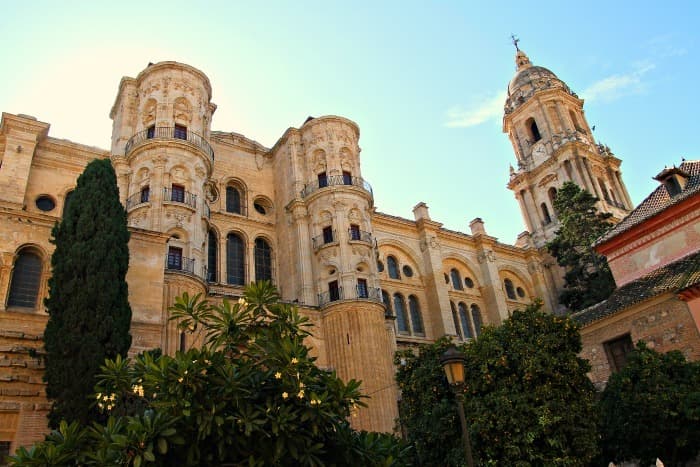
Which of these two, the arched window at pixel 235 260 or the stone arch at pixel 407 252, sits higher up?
the stone arch at pixel 407 252

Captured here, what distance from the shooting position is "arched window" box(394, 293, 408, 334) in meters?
32.2

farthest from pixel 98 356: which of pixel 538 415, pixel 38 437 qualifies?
pixel 538 415

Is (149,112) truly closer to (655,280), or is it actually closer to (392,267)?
(392,267)

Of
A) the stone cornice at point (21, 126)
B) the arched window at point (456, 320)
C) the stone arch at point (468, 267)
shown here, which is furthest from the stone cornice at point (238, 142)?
the arched window at point (456, 320)

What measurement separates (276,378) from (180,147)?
18504 millimetres

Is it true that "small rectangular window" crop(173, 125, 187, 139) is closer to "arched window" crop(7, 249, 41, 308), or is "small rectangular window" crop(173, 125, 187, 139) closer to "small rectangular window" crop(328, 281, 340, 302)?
"small rectangular window" crop(328, 281, 340, 302)

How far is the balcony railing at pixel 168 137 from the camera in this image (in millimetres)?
24562

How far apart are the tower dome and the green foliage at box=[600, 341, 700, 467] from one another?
127ft

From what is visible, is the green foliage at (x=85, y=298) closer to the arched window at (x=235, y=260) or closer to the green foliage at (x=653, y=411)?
the arched window at (x=235, y=260)

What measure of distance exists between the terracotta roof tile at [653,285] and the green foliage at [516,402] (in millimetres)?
5483

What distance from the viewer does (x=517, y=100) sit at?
50.0m

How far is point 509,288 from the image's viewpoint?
39938mm

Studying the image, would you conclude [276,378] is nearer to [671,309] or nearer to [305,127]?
[671,309]

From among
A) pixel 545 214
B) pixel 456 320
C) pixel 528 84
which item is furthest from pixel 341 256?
pixel 528 84
